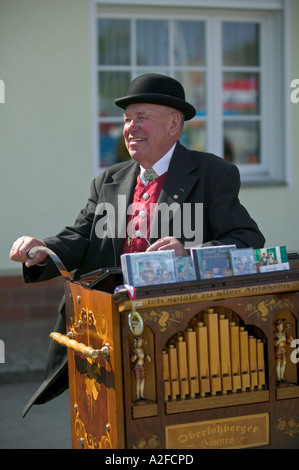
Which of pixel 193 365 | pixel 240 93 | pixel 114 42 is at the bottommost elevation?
pixel 193 365

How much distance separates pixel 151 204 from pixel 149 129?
12.6 inches

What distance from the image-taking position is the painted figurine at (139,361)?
99.7 inches

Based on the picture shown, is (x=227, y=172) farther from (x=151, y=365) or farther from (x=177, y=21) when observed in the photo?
(x=177, y=21)

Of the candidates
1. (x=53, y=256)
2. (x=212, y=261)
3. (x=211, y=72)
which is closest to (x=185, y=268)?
(x=212, y=261)

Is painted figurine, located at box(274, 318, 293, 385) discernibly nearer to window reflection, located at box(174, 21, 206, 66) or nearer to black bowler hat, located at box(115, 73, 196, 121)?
black bowler hat, located at box(115, 73, 196, 121)

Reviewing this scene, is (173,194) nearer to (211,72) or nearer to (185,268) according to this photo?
(185,268)

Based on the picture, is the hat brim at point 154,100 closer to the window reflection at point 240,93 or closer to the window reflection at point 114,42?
the window reflection at point 114,42

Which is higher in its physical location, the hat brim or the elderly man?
the hat brim

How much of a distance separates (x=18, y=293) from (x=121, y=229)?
152 inches

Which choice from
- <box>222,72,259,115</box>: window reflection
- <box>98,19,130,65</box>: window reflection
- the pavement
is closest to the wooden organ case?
the pavement

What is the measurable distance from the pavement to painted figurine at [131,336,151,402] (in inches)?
89.7

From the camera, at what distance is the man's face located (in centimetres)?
322

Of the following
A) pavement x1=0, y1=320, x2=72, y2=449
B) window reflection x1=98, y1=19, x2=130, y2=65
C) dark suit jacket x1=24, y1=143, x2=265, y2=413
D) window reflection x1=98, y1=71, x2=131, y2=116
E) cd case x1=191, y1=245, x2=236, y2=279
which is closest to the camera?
cd case x1=191, y1=245, x2=236, y2=279

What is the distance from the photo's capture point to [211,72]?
748cm
